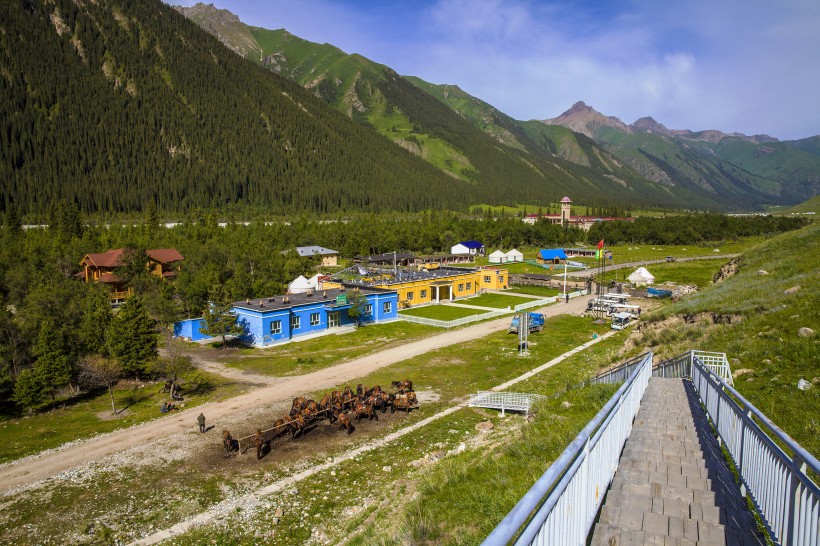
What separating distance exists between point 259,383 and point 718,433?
2799cm

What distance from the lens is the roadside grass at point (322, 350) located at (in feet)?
119

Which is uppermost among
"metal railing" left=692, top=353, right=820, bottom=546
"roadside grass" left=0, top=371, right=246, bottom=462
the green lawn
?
"metal railing" left=692, top=353, right=820, bottom=546

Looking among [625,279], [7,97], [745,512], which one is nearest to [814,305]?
[745,512]

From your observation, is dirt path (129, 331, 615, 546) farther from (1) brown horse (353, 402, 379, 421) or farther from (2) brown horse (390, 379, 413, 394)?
(2) brown horse (390, 379, 413, 394)

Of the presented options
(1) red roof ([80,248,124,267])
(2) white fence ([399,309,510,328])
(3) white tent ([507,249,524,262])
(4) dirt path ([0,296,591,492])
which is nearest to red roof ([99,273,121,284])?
(1) red roof ([80,248,124,267])

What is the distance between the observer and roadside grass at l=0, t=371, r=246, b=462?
2392 centimetres

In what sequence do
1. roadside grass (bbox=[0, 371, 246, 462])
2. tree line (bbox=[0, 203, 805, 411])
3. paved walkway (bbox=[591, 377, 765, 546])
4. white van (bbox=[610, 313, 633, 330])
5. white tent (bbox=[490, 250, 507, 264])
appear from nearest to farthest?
paved walkway (bbox=[591, 377, 765, 546]) → roadside grass (bbox=[0, 371, 246, 462]) → tree line (bbox=[0, 203, 805, 411]) → white van (bbox=[610, 313, 633, 330]) → white tent (bbox=[490, 250, 507, 264])

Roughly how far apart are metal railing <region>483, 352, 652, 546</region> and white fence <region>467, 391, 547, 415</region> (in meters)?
16.2

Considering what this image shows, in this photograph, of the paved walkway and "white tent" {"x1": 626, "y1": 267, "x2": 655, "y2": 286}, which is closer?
the paved walkway

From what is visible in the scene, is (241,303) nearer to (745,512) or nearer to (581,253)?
(745,512)

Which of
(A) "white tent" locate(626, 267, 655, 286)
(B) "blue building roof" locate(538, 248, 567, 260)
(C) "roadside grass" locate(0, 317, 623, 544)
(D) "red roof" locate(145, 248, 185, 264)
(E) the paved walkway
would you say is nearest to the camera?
(E) the paved walkway

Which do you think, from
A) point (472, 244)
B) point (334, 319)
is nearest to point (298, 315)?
point (334, 319)

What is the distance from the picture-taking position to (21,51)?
18750 cm

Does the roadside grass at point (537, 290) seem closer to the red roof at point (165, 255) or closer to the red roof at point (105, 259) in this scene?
the red roof at point (165, 255)
